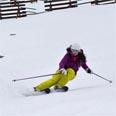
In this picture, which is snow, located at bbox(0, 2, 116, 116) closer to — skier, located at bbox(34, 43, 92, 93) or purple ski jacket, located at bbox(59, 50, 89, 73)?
skier, located at bbox(34, 43, 92, 93)

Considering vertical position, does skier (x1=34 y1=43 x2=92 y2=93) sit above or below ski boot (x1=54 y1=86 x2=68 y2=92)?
above

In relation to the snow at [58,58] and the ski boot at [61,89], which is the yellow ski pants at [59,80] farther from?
the snow at [58,58]

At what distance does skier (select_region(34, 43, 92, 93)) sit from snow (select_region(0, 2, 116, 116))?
10.3 inches

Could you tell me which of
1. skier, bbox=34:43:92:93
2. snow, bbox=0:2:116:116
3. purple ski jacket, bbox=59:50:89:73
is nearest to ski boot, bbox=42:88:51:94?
skier, bbox=34:43:92:93

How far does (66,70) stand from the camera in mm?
10727

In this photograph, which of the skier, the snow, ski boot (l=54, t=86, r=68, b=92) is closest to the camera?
the snow

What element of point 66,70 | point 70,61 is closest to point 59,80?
point 66,70

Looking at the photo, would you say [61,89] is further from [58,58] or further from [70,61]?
[58,58]

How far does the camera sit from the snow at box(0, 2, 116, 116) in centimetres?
897

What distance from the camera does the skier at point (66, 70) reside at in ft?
34.9

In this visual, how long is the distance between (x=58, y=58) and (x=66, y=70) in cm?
548

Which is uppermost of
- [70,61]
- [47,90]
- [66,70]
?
[70,61]

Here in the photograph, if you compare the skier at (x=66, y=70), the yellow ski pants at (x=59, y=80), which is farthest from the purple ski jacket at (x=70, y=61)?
the yellow ski pants at (x=59, y=80)

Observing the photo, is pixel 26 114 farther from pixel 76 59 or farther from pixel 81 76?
pixel 81 76
